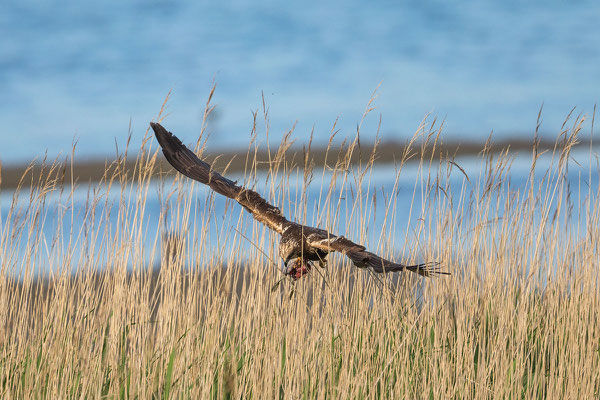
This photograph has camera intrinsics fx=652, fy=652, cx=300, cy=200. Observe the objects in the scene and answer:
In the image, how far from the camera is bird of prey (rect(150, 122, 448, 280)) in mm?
2004

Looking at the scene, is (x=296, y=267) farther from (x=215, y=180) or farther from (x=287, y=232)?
(x=215, y=180)

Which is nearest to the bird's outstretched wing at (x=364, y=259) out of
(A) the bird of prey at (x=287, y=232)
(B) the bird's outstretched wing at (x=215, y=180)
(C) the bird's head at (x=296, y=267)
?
(A) the bird of prey at (x=287, y=232)

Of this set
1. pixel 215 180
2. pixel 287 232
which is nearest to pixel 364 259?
pixel 287 232

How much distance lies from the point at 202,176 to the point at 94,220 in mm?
1071

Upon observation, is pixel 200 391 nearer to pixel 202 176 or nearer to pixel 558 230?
pixel 202 176

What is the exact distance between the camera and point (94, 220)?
11.3 ft

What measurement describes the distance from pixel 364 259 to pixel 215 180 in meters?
0.88

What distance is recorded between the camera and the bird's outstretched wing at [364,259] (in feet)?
6.28

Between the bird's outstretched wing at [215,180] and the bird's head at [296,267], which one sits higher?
the bird's outstretched wing at [215,180]

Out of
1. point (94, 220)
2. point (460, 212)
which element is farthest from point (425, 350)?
point (94, 220)

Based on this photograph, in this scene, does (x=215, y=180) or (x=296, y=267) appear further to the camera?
(x=215, y=180)

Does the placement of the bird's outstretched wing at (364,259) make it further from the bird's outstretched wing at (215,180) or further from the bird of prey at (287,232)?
the bird's outstretched wing at (215,180)

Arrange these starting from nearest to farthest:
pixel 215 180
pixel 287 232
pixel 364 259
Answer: pixel 364 259 → pixel 287 232 → pixel 215 180

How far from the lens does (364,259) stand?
1973 millimetres
